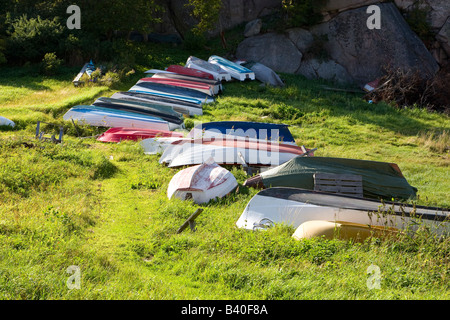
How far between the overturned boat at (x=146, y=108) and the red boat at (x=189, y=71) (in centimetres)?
388

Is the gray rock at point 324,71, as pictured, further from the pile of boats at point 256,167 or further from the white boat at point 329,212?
the white boat at point 329,212

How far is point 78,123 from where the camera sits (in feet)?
40.2

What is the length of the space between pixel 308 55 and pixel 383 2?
12.7ft

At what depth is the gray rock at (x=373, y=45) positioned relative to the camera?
66.5 feet

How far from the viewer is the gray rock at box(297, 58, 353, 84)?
67.7 feet

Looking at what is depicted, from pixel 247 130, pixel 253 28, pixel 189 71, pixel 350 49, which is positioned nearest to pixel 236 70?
pixel 189 71

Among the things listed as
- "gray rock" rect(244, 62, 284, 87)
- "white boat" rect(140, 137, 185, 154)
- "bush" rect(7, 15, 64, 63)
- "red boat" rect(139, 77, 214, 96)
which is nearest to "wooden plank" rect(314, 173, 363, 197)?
"white boat" rect(140, 137, 185, 154)

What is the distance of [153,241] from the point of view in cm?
632

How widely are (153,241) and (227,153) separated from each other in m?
4.18

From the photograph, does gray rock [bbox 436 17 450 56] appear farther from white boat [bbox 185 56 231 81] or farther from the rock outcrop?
white boat [bbox 185 56 231 81]

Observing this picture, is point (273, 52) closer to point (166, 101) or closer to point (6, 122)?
point (166, 101)

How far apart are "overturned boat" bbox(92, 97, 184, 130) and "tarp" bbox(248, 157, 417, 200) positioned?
4.35m

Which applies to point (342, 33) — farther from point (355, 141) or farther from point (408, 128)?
point (355, 141)
